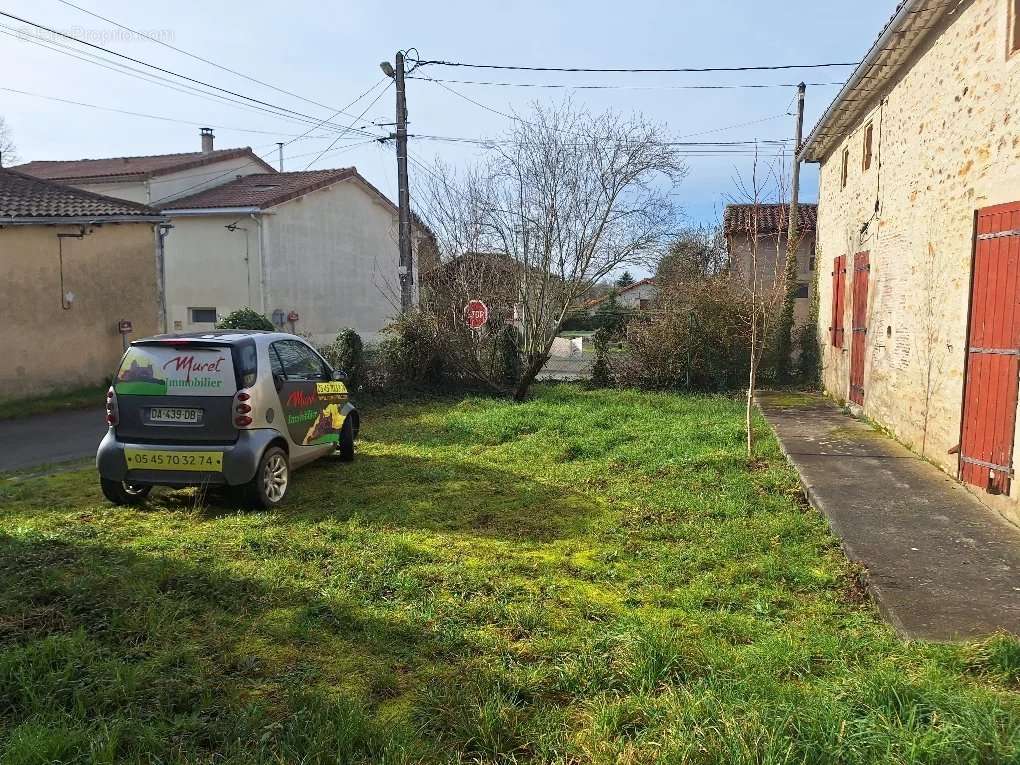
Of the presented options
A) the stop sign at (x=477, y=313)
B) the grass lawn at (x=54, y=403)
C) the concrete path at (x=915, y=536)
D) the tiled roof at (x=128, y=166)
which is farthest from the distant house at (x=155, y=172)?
the concrete path at (x=915, y=536)

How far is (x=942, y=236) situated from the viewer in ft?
23.1

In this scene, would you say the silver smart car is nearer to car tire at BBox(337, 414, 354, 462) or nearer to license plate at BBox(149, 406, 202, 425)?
license plate at BBox(149, 406, 202, 425)

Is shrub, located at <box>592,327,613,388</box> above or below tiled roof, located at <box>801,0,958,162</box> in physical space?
below

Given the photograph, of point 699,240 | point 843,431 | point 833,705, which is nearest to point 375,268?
point 699,240

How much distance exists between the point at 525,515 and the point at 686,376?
910cm

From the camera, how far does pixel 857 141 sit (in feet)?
36.0

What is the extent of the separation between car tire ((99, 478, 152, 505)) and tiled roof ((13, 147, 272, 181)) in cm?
1875

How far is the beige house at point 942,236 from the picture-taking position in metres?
5.72

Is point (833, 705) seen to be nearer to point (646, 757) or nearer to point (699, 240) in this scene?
point (646, 757)

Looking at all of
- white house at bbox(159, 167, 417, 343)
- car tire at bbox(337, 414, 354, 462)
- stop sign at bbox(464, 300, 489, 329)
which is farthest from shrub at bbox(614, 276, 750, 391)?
car tire at bbox(337, 414, 354, 462)

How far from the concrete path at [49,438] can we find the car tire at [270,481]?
3.82 meters

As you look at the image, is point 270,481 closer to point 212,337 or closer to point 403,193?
point 212,337

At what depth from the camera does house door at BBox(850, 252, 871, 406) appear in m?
10.1

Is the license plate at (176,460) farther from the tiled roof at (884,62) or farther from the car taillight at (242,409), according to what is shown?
the tiled roof at (884,62)
